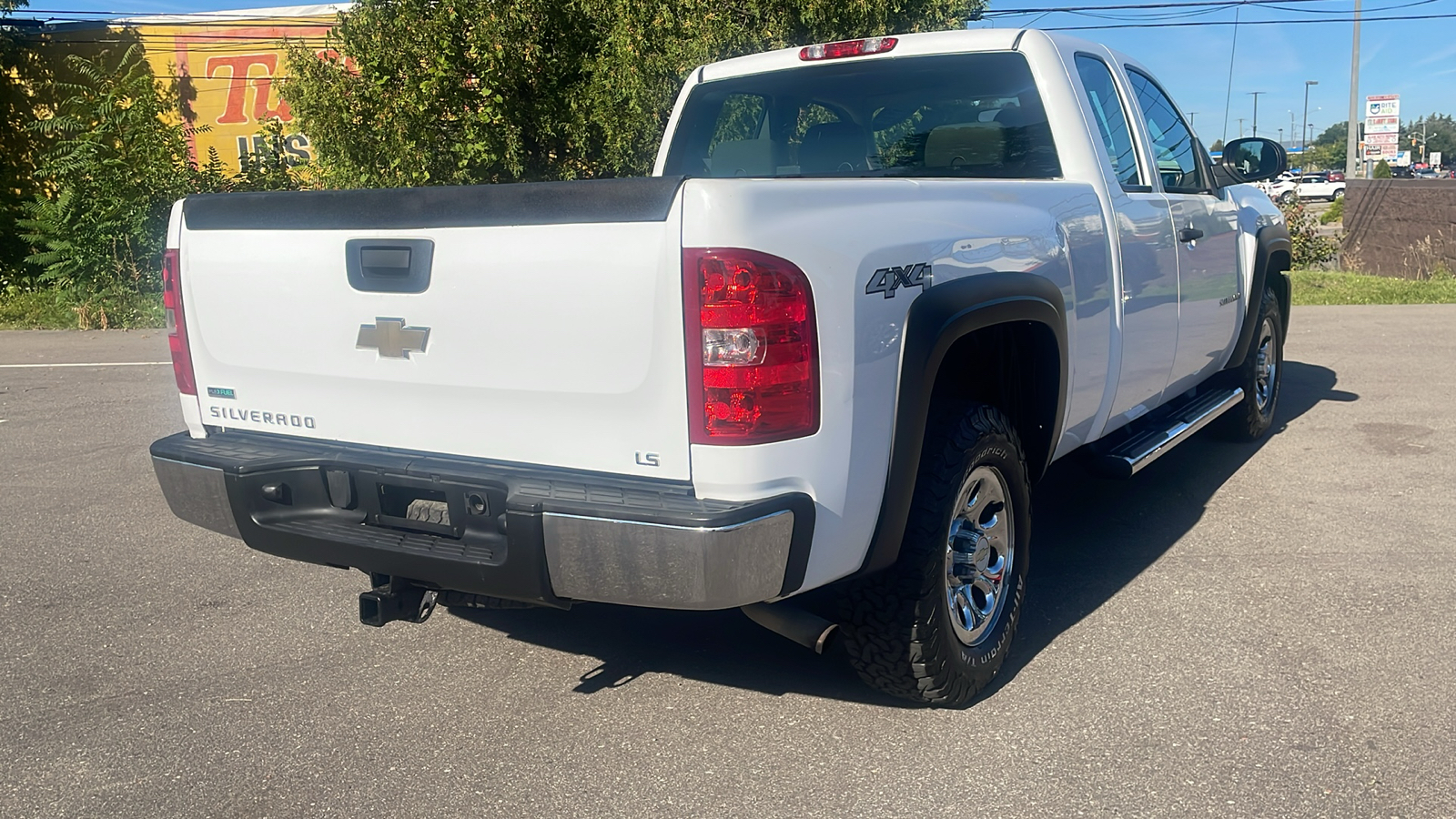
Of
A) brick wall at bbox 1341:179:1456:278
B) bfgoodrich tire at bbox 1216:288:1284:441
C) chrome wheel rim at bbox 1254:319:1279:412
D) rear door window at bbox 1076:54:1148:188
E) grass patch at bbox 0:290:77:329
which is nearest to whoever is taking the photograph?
rear door window at bbox 1076:54:1148:188

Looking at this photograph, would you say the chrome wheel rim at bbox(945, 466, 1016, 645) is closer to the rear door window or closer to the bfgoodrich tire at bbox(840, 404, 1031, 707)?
the bfgoodrich tire at bbox(840, 404, 1031, 707)

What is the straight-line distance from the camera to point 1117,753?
10.4 ft

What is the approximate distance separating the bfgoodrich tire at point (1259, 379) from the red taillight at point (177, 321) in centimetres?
504

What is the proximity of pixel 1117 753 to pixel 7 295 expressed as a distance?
58.7ft

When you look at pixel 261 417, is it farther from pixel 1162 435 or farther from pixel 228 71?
pixel 228 71

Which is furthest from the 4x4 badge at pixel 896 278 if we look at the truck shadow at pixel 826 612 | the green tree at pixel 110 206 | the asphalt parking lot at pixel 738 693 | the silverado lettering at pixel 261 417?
the green tree at pixel 110 206

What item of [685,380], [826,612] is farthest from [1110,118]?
[685,380]

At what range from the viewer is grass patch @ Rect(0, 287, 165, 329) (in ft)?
49.4

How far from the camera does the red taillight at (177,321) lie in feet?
11.7

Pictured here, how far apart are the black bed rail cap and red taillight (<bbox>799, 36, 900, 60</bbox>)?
2.17m

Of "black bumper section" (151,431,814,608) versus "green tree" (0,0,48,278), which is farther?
"green tree" (0,0,48,278)

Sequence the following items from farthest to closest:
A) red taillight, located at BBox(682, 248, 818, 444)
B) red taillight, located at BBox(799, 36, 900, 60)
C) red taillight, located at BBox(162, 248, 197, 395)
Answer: red taillight, located at BBox(799, 36, 900, 60), red taillight, located at BBox(162, 248, 197, 395), red taillight, located at BBox(682, 248, 818, 444)

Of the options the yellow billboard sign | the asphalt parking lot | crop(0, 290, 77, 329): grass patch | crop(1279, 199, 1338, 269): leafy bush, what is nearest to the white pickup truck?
the asphalt parking lot

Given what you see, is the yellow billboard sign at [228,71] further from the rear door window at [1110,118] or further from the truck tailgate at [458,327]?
the truck tailgate at [458,327]
